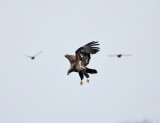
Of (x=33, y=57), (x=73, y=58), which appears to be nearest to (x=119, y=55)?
(x=33, y=57)

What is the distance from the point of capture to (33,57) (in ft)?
236

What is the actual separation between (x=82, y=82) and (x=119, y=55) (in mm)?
17086

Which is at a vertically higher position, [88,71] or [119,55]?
[119,55]

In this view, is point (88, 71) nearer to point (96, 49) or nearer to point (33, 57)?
point (96, 49)

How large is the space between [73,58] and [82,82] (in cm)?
279

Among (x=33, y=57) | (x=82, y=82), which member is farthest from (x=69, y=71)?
(x=33, y=57)

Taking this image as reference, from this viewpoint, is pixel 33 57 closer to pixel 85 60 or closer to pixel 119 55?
pixel 119 55

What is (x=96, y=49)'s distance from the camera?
195 feet

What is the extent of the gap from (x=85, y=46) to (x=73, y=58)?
6.35 ft

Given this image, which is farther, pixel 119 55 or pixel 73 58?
pixel 119 55

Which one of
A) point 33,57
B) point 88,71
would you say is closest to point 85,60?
point 88,71

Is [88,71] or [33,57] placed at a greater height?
[33,57]

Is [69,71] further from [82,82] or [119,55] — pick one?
[119,55]

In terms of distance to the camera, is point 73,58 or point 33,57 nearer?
point 73,58
